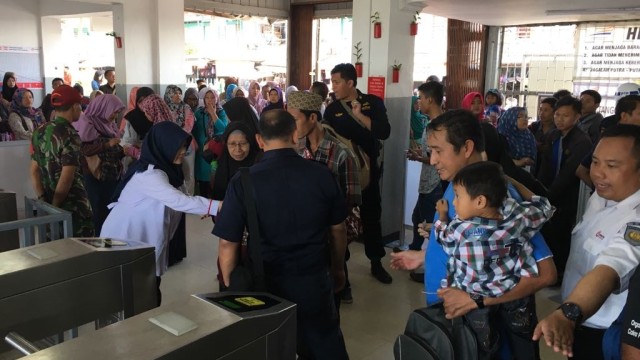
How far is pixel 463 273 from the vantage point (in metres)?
1.62

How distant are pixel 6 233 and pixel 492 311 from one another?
248 centimetres

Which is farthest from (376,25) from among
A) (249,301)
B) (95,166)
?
(249,301)

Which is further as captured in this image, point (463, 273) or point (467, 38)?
point (467, 38)

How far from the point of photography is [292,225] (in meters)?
2.00

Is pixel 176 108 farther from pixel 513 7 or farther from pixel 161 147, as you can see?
pixel 513 7

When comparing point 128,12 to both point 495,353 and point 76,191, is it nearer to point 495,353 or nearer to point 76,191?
point 76,191

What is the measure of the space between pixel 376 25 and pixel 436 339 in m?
3.70

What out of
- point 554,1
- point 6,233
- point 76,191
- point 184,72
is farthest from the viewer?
point 184,72

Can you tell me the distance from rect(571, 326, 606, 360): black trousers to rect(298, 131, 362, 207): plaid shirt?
1.42m

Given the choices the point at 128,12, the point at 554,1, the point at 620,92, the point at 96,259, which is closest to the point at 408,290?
the point at 96,259

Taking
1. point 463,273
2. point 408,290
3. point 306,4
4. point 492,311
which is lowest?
point 408,290

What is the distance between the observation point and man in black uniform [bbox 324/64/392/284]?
3.88 metres

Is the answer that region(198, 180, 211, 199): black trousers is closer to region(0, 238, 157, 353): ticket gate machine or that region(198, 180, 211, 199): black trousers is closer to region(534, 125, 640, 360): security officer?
region(0, 238, 157, 353): ticket gate machine

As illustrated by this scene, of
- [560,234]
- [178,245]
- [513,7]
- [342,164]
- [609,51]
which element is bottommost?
[178,245]
